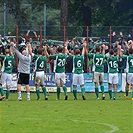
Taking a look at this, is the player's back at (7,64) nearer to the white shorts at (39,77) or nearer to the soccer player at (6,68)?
the soccer player at (6,68)

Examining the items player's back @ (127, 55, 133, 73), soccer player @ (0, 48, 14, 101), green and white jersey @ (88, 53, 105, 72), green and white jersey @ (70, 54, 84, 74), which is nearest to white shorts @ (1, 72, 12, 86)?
soccer player @ (0, 48, 14, 101)

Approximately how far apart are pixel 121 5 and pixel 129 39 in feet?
50.7

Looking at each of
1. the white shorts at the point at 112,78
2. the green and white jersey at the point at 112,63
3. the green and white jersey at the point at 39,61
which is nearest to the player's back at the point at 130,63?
the green and white jersey at the point at 112,63

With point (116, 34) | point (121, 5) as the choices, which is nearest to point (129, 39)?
point (116, 34)

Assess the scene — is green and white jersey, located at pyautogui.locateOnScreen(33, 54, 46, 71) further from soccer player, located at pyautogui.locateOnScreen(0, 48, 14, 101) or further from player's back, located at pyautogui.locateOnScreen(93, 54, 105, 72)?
player's back, located at pyautogui.locateOnScreen(93, 54, 105, 72)

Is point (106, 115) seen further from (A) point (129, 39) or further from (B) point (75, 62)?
(A) point (129, 39)

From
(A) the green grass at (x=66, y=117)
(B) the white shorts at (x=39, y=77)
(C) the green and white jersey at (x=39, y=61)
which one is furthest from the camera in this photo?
(B) the white shorts at (x=39, y=77)

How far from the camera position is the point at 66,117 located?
2172 cm

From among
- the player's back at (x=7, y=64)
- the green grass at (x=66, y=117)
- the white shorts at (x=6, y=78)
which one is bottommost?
the green grass at (x=66, y=117)

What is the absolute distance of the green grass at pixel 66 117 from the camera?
18.5 metres

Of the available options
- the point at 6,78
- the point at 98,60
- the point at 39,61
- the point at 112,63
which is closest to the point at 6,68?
the point at 6,78

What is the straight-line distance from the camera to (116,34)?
1599 inches

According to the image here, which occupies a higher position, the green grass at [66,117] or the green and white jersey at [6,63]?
the green and white jersey at [6,63]

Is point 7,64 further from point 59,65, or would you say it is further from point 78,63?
point 78,63
